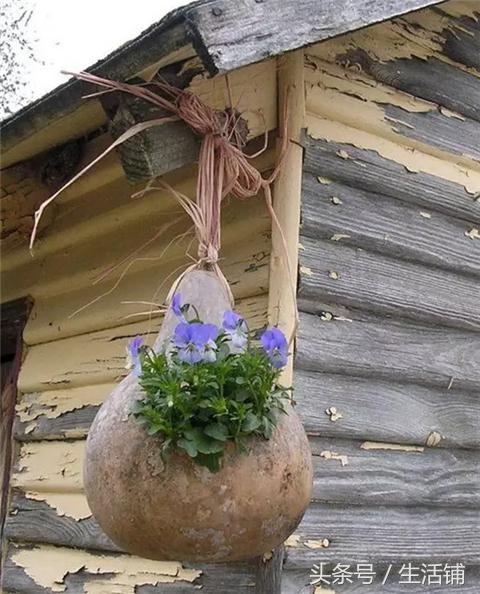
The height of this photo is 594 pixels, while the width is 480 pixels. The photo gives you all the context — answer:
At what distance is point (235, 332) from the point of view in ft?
5.61

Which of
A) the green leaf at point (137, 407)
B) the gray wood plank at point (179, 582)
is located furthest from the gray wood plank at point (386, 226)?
the gray wood plank at point (179, 582)

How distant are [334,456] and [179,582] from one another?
0.51 m

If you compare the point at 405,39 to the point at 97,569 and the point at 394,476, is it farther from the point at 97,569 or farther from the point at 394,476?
the point at 97,569

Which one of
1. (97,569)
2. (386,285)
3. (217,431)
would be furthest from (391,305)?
(97,569)

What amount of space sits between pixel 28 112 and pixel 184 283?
27.2 inches

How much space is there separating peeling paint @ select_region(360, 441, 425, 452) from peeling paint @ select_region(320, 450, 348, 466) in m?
0.08

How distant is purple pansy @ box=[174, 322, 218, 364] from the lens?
5.38 feet

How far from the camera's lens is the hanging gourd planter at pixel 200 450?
1.64 metres

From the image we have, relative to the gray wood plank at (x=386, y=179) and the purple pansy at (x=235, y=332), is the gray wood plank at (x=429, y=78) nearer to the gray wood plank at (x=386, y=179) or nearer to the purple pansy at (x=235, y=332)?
the gray wood plank at (x=386, y=179)

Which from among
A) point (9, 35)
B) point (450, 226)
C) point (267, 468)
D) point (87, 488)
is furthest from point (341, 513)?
point (9, 35)

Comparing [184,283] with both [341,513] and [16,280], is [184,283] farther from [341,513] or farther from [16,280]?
[16,280]

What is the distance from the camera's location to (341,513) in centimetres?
217

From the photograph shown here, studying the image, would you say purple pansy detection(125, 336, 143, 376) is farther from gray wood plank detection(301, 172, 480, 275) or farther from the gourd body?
gray wood plank detection(301, 172, 480, 275)

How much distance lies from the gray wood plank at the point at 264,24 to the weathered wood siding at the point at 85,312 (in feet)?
0.78
